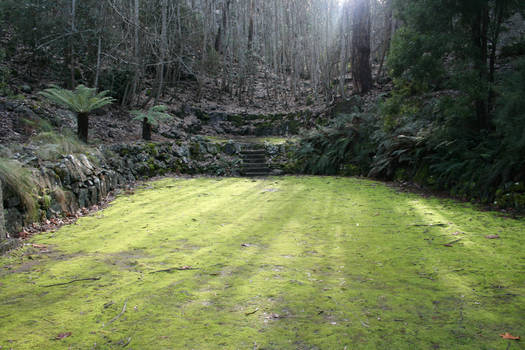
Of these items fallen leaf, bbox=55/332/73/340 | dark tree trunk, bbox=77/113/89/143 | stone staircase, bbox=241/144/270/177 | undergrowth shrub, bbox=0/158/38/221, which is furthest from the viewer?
stone staircase, bbox=241/144/270/177

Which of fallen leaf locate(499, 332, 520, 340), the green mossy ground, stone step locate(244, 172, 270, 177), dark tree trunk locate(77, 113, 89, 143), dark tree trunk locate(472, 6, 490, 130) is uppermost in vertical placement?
dark tree trunk locate(472, 6, 490, 130)

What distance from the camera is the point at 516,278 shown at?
7.48 ft

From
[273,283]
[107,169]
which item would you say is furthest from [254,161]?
[273,283]

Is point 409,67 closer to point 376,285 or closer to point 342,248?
point 342,248

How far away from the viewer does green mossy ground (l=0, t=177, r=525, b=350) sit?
A: 1704 mm

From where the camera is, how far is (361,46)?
11.1 meters

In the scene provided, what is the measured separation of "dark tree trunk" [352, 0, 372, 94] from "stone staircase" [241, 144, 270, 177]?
455 cm

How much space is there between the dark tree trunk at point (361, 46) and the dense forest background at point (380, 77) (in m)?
0.03

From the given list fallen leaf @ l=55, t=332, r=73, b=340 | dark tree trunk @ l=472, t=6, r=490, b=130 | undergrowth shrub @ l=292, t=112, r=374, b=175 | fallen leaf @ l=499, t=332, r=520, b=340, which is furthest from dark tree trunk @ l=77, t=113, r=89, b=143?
dark tree trunk @ l=472, t=6, r=490, b=130

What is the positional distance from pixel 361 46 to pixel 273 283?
10693mm

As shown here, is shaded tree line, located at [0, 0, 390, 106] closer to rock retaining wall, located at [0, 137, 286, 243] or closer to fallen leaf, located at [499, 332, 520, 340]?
rock retaining wall, located at [0, 137, 286, 243]

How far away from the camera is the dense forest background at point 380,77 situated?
4.98m

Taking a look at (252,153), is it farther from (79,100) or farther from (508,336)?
(508,336)

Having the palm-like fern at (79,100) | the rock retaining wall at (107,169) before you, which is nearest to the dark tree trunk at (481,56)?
the rock retaining wall at (107,169)
